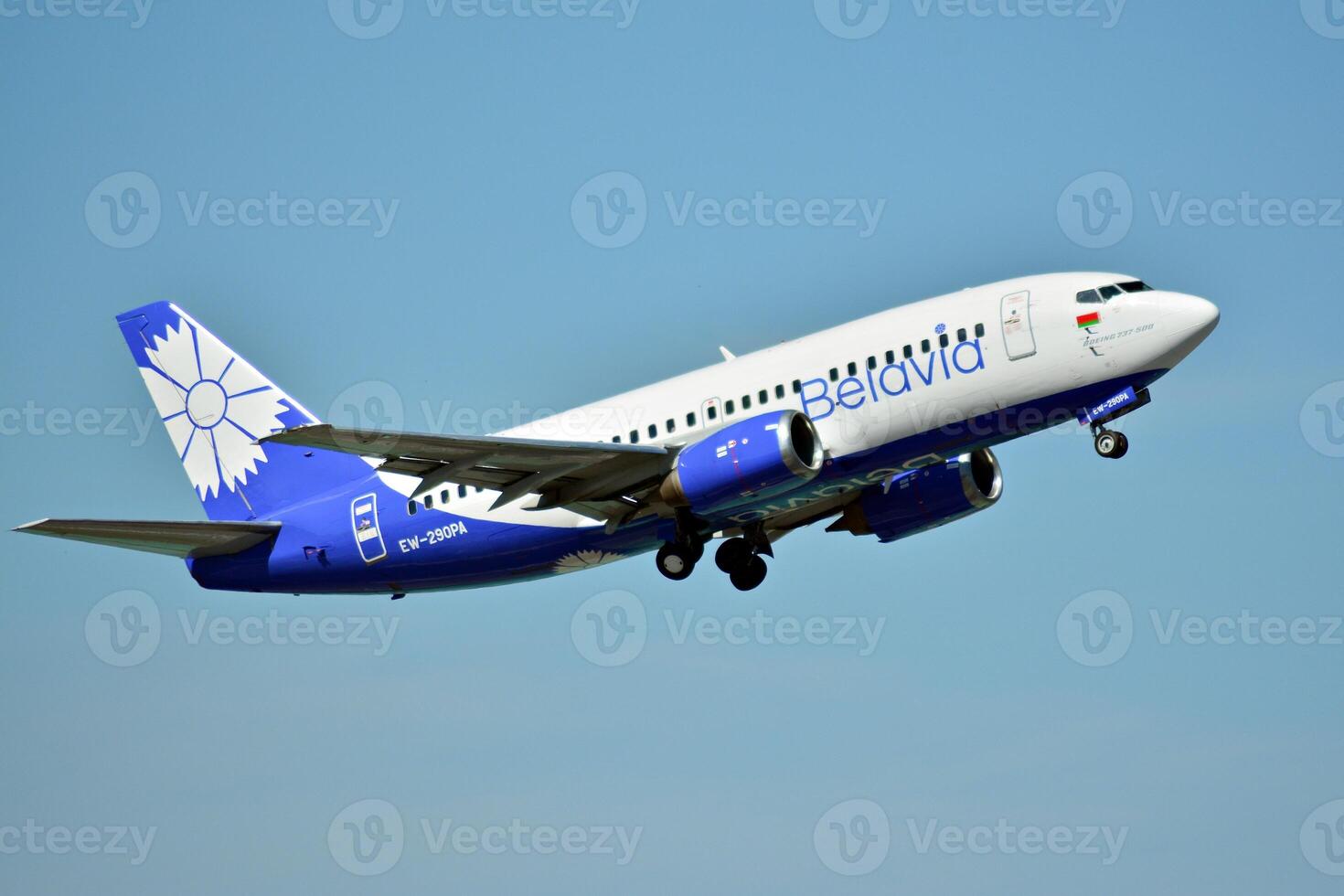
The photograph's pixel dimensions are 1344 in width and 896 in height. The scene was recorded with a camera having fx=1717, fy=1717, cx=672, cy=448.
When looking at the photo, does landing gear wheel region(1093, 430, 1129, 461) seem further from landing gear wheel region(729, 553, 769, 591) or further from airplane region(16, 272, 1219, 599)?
landing gear wheel region(729, 553, 769, 591)

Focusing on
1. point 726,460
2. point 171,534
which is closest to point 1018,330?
point 726,460

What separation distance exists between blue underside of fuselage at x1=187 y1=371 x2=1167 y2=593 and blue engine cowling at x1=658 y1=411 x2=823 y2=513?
998mm

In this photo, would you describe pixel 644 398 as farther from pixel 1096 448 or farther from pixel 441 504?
pixel 1096 448

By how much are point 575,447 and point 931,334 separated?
7951 millimetres

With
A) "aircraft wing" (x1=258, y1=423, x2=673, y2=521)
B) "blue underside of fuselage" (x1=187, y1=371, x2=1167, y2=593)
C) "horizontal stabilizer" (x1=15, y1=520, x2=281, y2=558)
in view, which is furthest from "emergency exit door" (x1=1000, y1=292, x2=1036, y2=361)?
"horizontal stabilizer" (x1=15, y1=520, x2=281, y2=558)

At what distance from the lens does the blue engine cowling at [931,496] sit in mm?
41438

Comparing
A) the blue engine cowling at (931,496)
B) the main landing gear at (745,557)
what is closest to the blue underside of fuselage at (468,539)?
the main landing gear at (745,557)

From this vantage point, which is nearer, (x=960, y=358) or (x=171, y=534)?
(x=960, y=358)

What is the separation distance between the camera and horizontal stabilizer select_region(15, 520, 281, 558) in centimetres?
3825

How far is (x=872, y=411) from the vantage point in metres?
36.6

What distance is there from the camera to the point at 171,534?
41.4 m

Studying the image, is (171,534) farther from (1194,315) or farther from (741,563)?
(1194,315)

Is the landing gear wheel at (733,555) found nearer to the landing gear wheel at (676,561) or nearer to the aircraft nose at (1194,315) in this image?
the landing gear wheel at (676,561)

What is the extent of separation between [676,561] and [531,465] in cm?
439
